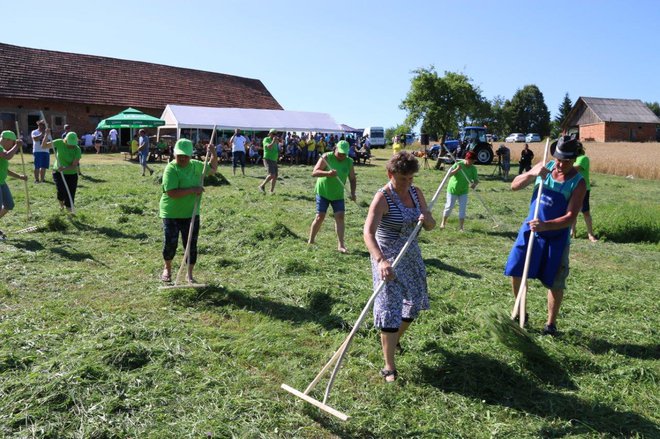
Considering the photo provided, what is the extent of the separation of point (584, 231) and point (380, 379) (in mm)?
8040

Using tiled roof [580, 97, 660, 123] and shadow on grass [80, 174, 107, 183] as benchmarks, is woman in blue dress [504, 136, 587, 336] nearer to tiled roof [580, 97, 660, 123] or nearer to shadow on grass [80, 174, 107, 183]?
shadow on grass [80, 174, 107, 183]

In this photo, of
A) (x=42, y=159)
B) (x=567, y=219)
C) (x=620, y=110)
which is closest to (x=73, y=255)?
(x=567, y=219)

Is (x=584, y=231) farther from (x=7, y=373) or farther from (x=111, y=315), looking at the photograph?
(x=7, y=373)

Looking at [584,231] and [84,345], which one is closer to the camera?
[84,345]

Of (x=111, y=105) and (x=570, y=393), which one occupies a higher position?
(x=111, y=105)

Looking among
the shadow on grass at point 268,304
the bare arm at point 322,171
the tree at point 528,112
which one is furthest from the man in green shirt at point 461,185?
the tree at point 528,112

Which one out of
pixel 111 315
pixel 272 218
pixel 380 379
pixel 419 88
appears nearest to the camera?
pixel 380 379

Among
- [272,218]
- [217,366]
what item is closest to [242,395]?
[217,366]

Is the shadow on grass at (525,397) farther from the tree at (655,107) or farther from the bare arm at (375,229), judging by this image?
the tree at (655,107)

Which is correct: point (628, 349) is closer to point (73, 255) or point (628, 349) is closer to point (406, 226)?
point (406, 226)

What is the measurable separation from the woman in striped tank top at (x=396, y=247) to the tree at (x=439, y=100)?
26109 mm

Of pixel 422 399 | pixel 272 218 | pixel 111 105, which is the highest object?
pixel 111 105

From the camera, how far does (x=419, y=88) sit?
29.5 metres

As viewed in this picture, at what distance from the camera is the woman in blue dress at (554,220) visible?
4.77 meters
